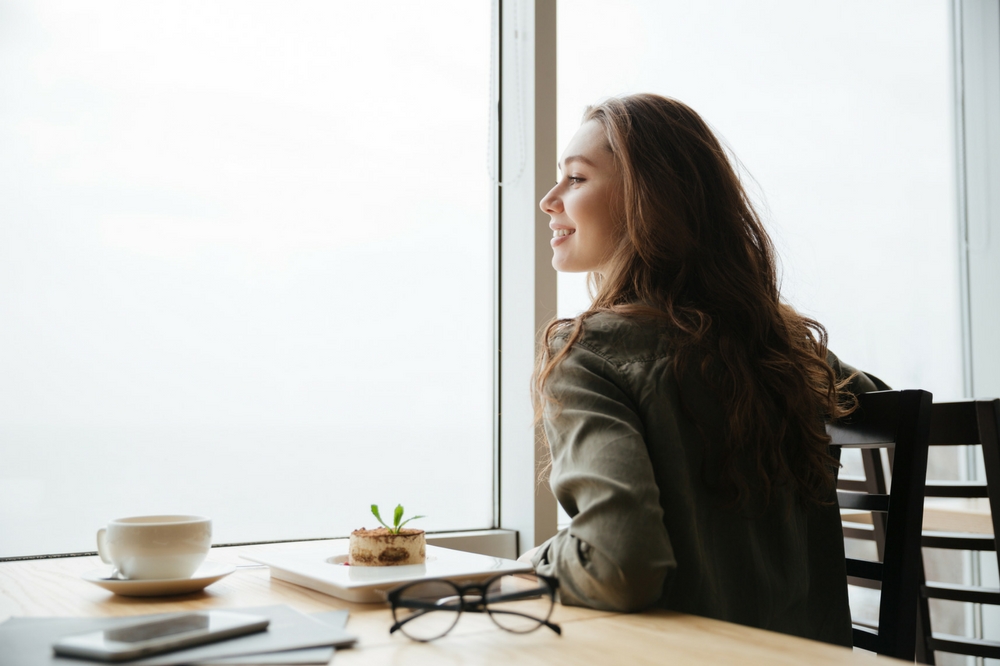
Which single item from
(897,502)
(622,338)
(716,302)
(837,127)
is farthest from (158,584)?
(837,127)

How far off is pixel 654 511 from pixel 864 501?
0.54 m

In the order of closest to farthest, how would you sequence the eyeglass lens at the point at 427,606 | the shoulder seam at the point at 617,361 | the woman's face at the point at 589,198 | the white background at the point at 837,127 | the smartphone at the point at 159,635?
the smartphone at the point at 159,635 → the eyeglass lens at the point at 427,606 → the shoulder seam at the point at 617,361 → the woman's face at the point at 589,198 → the white background at the point at 837,127

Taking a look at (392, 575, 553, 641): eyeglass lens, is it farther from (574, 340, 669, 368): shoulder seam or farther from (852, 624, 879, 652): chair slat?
(852, 624, 879, 652): chair slat

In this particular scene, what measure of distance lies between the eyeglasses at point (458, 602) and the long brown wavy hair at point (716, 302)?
274 millimetres

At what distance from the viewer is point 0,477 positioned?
1.22m

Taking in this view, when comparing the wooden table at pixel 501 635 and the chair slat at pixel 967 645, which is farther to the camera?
the chair slat at pixel 967 645

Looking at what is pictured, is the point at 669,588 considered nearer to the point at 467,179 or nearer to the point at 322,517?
the point at 322,517

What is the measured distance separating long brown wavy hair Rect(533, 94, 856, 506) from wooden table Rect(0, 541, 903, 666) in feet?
0.81

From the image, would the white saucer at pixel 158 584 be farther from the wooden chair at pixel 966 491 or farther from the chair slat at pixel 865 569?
the wooden chair at pixel 966 491

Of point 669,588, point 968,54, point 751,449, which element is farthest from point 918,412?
point 968,54

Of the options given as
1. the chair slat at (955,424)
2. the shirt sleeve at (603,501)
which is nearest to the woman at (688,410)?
the shirt sleeve at (603,501)

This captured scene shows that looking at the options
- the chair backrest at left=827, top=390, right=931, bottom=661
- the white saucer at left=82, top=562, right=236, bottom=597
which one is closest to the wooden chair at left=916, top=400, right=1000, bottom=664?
the chair backrest at left=827, top=390, right=931, bottom=661

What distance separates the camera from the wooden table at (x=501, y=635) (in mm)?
584

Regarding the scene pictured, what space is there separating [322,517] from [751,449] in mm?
900
